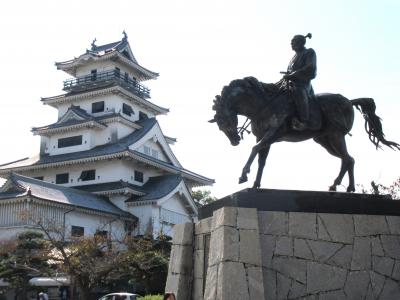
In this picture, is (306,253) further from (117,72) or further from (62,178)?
(117,72)

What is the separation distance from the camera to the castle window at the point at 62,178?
136ft

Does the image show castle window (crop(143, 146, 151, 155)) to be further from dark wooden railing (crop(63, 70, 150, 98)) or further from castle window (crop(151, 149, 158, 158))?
dark wooden railing (crop(63, 70, 150, 98))

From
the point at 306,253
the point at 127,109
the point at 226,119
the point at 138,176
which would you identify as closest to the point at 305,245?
the point at 306,253

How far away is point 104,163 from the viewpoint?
132 ft

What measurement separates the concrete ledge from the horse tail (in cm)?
149

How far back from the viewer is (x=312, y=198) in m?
8.11

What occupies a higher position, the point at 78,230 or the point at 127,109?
the point at 127,109

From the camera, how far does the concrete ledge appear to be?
7.89 metres

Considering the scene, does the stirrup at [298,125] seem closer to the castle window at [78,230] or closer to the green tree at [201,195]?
the castle window at [78,230]

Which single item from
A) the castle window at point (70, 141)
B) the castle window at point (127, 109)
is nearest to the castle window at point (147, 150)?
the castle window at point (127, 109)

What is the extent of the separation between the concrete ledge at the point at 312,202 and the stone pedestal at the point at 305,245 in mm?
16

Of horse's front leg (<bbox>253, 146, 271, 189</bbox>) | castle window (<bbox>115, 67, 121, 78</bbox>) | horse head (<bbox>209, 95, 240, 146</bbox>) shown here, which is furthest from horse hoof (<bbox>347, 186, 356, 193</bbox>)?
castle window (<bbox>115, 67, 121, 78</bbox>)

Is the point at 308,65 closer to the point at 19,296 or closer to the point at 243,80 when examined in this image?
the point at 243,80

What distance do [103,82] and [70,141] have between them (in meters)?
5.94
